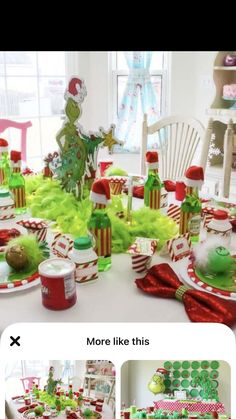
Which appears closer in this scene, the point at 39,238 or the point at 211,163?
the point at 39,238

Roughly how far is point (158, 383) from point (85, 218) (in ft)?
1.21

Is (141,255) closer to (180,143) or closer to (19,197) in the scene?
(19,197)

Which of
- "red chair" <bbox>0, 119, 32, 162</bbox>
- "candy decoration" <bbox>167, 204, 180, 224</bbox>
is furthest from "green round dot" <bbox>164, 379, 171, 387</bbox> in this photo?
"red chair" <bbox>0, 119, 32, 162</bbox>

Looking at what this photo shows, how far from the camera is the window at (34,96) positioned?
2.02 meters

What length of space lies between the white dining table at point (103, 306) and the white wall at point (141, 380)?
0.21 ft

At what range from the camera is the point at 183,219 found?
2.89 feet

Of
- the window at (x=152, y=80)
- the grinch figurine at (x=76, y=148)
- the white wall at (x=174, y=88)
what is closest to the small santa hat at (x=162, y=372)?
the grinch figurine at (x=76, y=148)

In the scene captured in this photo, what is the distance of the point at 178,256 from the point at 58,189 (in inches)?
13.8

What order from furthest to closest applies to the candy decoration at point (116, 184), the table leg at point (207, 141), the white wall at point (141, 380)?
the table leg at point (207, 141) → the candy decoration at point (116, 184) → the white wall at point (141, 380)

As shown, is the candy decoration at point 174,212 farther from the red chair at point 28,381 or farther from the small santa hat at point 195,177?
the red chair at point 28,381
